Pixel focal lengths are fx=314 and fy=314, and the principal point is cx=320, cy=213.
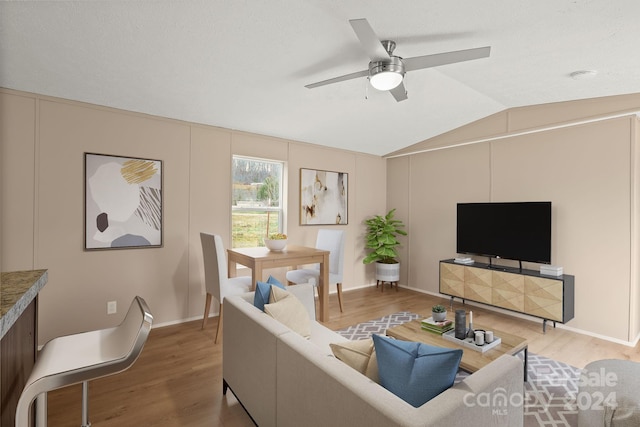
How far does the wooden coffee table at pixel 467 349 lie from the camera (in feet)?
6.68

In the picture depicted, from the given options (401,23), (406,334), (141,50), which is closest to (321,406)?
(406,334)

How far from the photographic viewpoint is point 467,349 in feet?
7.38

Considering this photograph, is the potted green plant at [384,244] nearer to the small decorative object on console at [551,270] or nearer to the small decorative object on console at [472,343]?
the small decorative object on console at [551,270]

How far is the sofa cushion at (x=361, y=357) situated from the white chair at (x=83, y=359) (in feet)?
2.73

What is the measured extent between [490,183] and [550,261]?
122cm

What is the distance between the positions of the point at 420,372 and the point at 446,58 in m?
1.79

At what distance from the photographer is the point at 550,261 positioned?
140 inches

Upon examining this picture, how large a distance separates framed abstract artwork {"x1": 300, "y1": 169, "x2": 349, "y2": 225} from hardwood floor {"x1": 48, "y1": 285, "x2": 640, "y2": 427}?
4.76 ft

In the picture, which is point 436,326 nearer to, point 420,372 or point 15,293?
point 420,372

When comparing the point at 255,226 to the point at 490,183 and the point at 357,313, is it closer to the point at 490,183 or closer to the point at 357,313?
the point at 357,313

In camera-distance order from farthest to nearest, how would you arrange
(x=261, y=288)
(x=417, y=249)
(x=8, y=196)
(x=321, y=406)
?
(x=417, y=249) < (x=8, y=196) < (x=261, y=288) < (x=321, y=406)

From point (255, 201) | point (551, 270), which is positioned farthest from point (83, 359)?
point (551, 270)

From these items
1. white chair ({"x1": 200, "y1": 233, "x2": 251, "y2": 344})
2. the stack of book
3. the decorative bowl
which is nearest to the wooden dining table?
the decorative bowl

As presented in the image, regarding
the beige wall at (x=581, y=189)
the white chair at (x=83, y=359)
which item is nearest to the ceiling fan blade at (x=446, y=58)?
the white chair at (x=83, y=359)
